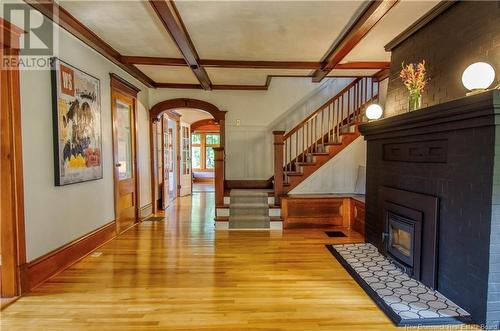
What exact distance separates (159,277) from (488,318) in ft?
9.52

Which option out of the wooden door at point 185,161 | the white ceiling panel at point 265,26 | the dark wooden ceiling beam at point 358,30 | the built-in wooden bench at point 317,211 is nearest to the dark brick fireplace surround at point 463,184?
the dark wooden ceiling beam at point 358,30

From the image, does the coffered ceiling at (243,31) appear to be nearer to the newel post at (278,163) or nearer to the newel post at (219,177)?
the newel post at (278,163)

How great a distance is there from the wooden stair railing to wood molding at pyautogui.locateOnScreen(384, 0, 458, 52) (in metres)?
1.96

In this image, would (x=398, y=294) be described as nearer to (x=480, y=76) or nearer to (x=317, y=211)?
(x=480, y=76)

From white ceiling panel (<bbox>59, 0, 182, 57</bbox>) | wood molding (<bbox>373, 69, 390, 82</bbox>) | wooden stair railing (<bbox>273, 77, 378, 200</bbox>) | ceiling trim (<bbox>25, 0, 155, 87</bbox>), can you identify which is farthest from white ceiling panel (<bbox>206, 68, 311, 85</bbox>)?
ceiling trim (<bbox>25, 0, 155, 87</bbox>)

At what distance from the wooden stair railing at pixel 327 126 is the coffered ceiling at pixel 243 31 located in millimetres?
790

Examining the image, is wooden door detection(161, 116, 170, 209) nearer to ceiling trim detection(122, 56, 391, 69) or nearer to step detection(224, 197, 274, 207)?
step detection(224, 197, 274, 207)

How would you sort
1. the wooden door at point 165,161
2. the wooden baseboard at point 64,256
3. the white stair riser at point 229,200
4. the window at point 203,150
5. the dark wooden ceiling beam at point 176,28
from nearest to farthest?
the dark wooden ceiling beam at point 176,28, the wooden baseboard at point 64,256, the white stair riser at point 229,200, the wooden door at point 165,161, the window at point 203,150

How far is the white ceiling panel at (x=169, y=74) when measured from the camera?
200 inches

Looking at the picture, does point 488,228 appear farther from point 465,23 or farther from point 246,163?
point 246,163

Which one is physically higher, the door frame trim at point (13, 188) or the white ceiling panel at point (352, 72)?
the white ceiling panel at point (352, 72)

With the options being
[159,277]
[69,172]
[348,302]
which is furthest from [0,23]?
[348,302]

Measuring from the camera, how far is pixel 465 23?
→ 2.61m

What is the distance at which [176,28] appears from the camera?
124 inches
